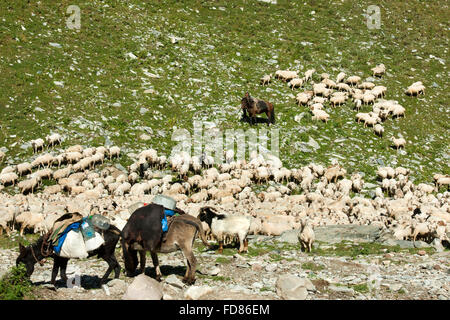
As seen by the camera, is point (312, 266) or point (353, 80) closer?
point (312, 266)

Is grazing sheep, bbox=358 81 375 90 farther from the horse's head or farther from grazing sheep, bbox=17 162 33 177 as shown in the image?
grazing sheep, bbox=17 162 33 177

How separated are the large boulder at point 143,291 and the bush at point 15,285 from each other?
2269 mm

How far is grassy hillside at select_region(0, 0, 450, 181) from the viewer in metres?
24.9

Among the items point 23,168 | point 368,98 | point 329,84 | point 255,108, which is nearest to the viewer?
point 23,168

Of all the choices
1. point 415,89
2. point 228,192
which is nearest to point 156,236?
point 228,192

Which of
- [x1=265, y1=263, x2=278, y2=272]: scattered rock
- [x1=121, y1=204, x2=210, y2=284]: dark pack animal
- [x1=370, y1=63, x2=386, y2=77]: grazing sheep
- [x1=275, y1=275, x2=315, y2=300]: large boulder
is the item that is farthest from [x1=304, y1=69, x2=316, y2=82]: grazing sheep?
[x1=275, y1=275, x2=315, y2=300]: large boulder

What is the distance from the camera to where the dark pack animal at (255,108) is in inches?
1049

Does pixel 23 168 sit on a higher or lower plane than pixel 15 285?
higher

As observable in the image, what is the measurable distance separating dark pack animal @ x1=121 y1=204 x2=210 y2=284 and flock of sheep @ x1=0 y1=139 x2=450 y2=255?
3.76 m

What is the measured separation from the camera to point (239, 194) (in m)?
20.3

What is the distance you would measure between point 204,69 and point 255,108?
22.5 ft

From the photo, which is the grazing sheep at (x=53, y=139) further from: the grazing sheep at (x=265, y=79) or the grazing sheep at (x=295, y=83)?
the grazing sheep at (x=295, y=83)

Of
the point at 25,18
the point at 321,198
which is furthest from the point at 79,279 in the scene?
the point at 25,18

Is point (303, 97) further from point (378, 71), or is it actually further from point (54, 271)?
point (54, 271)
